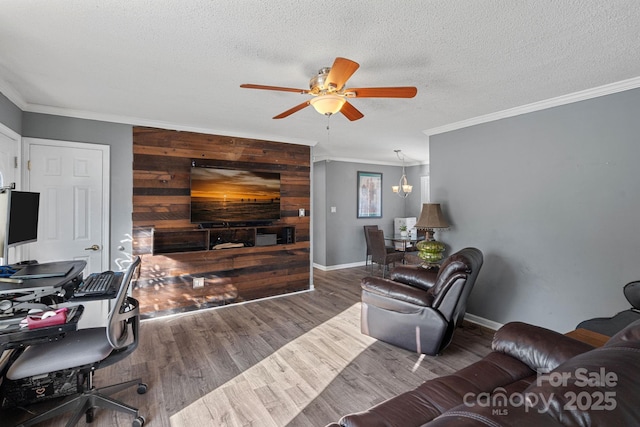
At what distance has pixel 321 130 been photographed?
426 cm

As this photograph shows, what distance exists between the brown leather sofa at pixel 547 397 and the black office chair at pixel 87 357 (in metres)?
1.49

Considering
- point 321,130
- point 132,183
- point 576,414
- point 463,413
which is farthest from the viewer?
point 321,130

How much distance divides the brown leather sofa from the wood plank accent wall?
3.23 m

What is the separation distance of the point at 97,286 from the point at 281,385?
1498mm

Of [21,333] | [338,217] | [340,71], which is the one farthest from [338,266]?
[21,333]

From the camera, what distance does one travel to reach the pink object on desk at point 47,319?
1548 mm

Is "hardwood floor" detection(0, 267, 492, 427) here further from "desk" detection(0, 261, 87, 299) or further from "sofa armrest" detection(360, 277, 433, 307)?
"desk" detection(0, 261, 87, 299)

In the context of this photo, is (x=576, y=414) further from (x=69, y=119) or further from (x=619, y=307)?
(x=69, y=119)

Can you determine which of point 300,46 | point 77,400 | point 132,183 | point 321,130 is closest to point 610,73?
point 300,46

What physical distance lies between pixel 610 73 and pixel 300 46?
2.46 metres

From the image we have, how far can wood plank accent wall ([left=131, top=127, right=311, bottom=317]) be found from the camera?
374cm

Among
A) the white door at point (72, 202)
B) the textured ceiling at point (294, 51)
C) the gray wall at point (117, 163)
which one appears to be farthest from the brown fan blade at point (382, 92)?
the white door at point (72, 202)

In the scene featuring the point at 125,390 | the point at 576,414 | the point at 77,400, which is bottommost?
the point at 125,390

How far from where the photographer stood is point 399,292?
285cm
